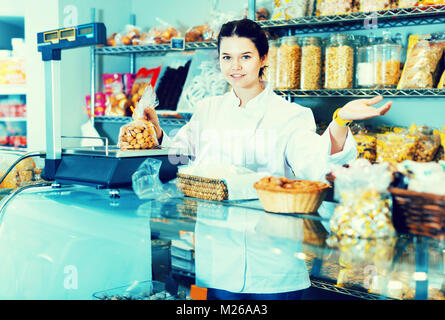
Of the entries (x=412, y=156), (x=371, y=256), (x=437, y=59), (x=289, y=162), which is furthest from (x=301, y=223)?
(x=437, y=59)

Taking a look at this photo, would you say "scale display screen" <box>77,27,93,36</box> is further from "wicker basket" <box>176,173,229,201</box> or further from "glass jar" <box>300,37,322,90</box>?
"glass jar" <box>300,37,322,90</box>

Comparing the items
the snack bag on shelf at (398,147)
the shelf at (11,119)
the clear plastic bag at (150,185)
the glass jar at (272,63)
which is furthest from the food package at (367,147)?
the shelf at (11,119)

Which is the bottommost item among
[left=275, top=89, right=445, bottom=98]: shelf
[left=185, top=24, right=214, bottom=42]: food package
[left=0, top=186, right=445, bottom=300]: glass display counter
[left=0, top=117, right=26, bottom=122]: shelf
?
[left=0, top=186, right=445, bottom=300]: glass display counter

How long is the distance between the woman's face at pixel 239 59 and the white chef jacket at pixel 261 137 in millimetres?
112

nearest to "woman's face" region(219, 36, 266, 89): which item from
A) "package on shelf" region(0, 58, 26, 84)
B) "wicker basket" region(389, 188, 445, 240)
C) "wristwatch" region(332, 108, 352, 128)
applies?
"wristwatch" region(332, 108, 352, 128)

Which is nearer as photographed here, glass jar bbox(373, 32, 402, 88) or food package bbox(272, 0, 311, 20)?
glass jar bbox(373, 32, 402, 88)

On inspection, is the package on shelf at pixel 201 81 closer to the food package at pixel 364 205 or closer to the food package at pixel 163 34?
the food package at pixel 163 34

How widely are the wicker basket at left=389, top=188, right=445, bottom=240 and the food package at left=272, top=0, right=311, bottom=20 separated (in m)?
2.02

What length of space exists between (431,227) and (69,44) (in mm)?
1125

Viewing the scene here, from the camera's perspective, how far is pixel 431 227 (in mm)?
937

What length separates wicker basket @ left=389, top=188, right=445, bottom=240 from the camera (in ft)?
3.03

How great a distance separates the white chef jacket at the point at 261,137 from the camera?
73.9 inches
